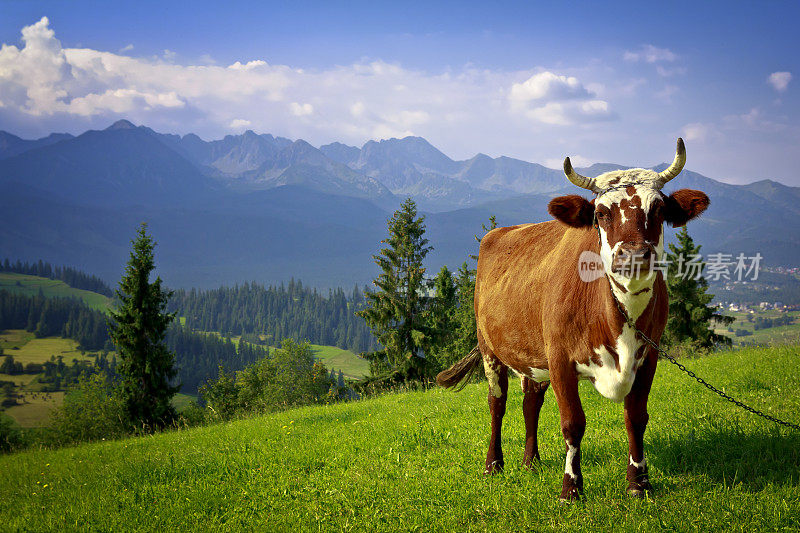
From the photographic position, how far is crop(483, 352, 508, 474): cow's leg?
685 cm

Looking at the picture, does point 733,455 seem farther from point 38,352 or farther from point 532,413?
point 38,352

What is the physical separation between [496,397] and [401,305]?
25.0 metres

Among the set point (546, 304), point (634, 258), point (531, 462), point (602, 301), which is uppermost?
point (634, 258)

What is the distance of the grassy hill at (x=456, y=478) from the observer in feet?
16.6

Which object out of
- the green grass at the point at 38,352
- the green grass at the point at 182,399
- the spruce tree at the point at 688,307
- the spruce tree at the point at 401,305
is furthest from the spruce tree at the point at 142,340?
the green grass at the point at 38,352

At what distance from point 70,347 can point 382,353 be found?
217m

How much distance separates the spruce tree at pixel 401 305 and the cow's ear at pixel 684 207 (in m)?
27.1

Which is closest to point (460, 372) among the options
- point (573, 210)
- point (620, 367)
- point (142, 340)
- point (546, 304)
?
point (546, 304)

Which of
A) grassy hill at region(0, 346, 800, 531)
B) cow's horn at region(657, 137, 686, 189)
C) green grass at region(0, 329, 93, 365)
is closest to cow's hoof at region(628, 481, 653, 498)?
grassy hill at region(0, 346, 800, 531)

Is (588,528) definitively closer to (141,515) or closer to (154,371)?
(141,515)

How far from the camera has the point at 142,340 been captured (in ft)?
118

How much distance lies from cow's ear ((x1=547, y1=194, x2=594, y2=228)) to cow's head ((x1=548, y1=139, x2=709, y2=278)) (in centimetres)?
4

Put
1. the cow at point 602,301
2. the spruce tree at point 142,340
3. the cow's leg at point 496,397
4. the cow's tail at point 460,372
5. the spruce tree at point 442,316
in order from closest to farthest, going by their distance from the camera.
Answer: the cow at point 602,301
the cow's leg at point 496,397
the cow's tail at point 460,372
the spruce tree at point 442,316
the spruce tree at point 142,340

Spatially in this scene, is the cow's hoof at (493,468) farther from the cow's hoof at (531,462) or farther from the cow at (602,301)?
the cow at (602,301)
